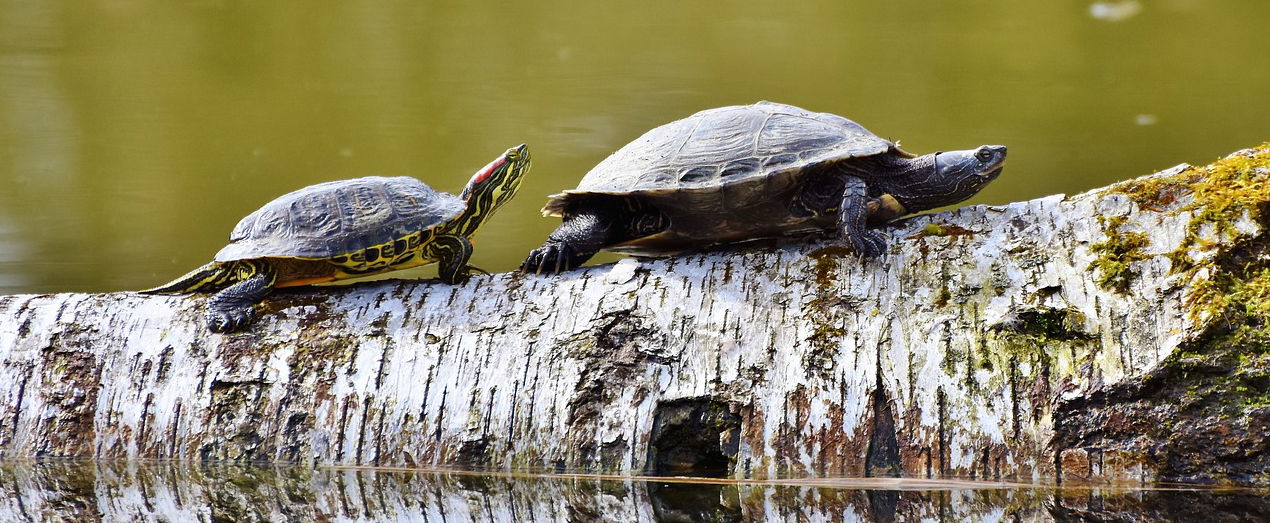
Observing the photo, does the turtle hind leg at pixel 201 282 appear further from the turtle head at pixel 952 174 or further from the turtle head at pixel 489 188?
the turtle head at pixel 952 174

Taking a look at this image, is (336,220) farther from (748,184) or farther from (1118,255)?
(1118,255)

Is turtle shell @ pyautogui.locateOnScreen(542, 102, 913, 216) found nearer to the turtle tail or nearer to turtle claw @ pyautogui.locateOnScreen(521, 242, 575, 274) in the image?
turtle claw @ pyautogui.locateOnScreen(521, 242, 575, 274)

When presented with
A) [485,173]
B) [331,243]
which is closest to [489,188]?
[485,173]

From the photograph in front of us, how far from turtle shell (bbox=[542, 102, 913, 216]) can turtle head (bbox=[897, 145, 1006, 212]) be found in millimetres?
124

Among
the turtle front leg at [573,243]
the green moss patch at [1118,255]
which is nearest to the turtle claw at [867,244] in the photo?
the green moss patch at [1118,255]

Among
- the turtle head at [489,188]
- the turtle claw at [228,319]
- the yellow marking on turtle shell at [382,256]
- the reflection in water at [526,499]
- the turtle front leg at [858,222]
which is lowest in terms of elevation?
the reflection in water at [526,499]

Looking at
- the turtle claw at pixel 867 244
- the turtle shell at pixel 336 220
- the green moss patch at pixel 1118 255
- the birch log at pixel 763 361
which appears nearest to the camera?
the birch log at pixel 763 361

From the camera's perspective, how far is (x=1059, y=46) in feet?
23.8

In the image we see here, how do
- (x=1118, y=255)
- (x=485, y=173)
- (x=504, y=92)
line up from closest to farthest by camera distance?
(x=1118, y=255), (x=485, y=173), (x=504, y=92)

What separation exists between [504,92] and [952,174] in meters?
5.03

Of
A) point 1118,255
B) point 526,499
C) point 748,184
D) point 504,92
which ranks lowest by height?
point 526,499

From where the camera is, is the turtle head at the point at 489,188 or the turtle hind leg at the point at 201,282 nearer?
the turtle hind leg at the point at 201,282

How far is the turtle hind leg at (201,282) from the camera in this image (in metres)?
2.84

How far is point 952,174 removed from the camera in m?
2.82
